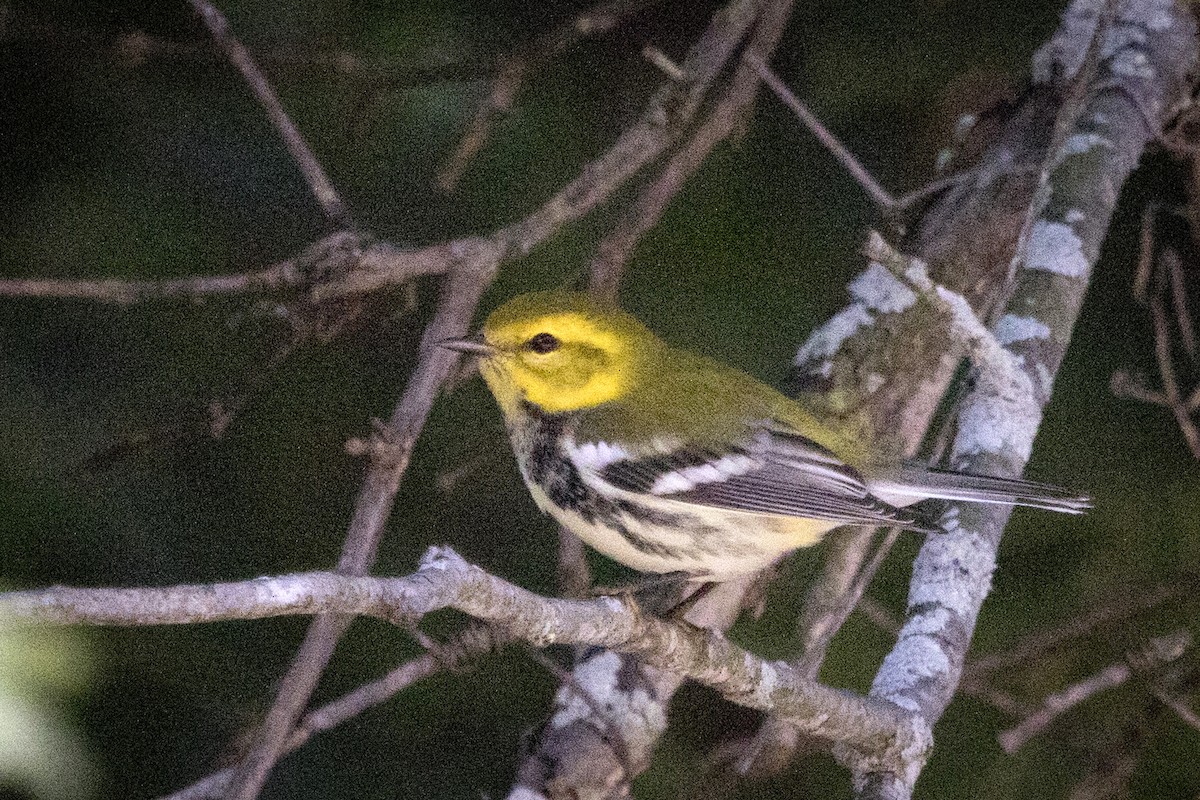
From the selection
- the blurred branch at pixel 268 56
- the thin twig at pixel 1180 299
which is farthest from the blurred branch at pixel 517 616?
the thin twig at pixel 1180 299

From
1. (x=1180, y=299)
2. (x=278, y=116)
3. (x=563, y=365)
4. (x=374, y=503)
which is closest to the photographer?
(x=374, y=503)

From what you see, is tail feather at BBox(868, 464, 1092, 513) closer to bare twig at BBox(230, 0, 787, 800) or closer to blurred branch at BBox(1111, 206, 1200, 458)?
blurred branch at BBox(1111, 206, 1200, 458)

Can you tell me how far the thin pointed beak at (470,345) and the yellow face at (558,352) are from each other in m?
0.01

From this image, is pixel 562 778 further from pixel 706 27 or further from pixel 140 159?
pixel 706 27

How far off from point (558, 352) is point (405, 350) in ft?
1.79

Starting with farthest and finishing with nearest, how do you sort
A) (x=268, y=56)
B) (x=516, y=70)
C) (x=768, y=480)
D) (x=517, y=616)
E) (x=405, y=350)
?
1. (x=405, y=350)
2. (x=516, y=70)
3. (x=268, y=56)
4. (x=768, y=480)
5. (x=517, y=616)

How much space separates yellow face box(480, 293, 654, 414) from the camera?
7.84 feet

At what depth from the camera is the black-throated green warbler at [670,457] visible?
2264 millimetres

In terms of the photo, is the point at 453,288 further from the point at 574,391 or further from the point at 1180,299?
the point at 1180,299

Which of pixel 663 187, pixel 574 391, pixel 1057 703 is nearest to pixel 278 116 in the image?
pixel 574 391

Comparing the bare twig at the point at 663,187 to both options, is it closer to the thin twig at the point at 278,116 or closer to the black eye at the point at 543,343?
the black eye at the point at 543,343

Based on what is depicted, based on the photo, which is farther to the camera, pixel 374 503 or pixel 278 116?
pixel 278 116

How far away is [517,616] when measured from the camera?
1461 mm

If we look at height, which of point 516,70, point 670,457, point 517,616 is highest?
point 516,70
